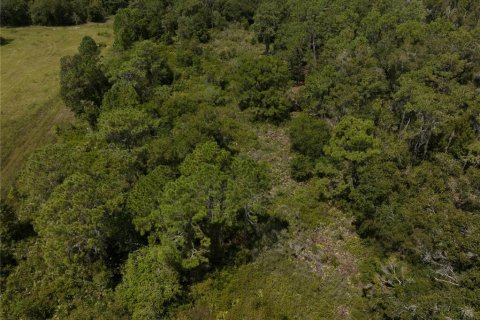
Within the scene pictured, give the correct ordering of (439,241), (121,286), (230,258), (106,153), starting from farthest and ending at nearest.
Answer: (106,153) → (230,258) → (121,286) → (439,241)

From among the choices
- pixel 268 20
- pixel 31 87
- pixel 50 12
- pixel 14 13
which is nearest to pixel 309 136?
pixel 268 20

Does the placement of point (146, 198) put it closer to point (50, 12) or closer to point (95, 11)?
point (50, 12)

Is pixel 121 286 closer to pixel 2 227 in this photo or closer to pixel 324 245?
pixel 2 227

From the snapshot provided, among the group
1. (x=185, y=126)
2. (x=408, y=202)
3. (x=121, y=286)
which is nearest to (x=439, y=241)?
(x=408, y=202)

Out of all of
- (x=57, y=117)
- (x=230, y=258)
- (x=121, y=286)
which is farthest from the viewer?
(x=57, y=117)

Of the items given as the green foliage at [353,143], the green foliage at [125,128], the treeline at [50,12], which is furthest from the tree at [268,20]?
the treeline at [50,12]

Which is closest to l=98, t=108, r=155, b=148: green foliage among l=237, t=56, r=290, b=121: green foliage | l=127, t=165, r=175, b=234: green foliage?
l=127, t=165, r=175, b=234: green foliage

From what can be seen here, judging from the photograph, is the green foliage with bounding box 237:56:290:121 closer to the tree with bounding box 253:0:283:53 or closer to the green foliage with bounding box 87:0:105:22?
the tree with bounding box 253:0:283:53
